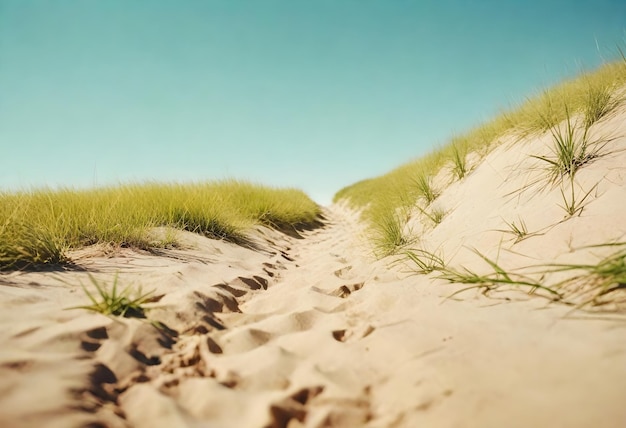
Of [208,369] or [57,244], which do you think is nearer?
[208,369]

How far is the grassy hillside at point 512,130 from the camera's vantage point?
95.6 inches

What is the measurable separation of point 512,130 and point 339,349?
328 centimetres

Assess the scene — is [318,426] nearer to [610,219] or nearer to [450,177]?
[610,219]

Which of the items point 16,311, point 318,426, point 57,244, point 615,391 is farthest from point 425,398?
point 57,244

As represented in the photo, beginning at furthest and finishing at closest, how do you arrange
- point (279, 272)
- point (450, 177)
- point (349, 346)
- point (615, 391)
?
point (450, 177), point (279, 272), point (349, 346), point (615, 391)

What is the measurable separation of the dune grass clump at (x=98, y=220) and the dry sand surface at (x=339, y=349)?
0.24 metres

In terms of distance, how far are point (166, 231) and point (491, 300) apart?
8.73 feet

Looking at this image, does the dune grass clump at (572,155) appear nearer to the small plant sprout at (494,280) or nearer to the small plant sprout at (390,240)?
the small plant sprout at (494,280)

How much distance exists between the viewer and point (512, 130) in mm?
3453

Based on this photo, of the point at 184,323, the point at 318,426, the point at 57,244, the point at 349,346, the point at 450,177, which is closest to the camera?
the point at 318,426

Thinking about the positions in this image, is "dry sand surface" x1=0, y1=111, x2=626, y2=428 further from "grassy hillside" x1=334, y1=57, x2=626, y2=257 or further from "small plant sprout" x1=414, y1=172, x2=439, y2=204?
"small plant sprout" x1=414, y1=172, x2=439, y2=204

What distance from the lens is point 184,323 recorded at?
1.47 m

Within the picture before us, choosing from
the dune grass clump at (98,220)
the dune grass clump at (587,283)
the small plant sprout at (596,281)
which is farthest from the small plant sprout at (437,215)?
the dune grass clump at (98,220)

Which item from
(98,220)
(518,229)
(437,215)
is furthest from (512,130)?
(98,220)
